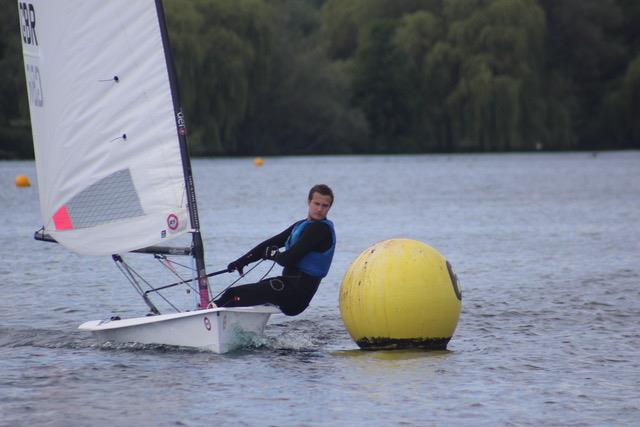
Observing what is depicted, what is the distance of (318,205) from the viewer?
1009 centimetres

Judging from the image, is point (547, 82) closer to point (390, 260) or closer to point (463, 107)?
point (463, 107)

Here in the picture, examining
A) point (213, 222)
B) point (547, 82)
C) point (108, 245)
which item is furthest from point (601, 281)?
point (547, 82)

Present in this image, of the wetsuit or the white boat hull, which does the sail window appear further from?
the wetsuit

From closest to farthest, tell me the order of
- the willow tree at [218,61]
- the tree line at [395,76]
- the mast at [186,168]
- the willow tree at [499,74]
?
1. the mast at [186,168]
2. the willow tree at [218,61]
3. the tree line at [395,76]
4. the willow tree at [499,74]

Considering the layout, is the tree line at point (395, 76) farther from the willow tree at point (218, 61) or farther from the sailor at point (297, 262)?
the sailor at point (297, 262)

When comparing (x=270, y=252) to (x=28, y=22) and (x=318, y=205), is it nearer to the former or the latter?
(x=318, y=205)

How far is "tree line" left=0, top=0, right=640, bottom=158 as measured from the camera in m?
Result: 54.2

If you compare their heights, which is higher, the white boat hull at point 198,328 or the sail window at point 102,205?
the sail window at point 102,205

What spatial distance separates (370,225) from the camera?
1028 inches

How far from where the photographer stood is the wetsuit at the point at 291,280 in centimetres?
1011

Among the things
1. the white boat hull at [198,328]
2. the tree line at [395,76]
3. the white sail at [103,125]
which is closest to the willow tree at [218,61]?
the tree line at [395,76]

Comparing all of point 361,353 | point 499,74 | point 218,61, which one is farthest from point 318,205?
point 499,74

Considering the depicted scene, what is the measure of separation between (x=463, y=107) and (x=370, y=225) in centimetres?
3275

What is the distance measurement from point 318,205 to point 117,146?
1.65 m
